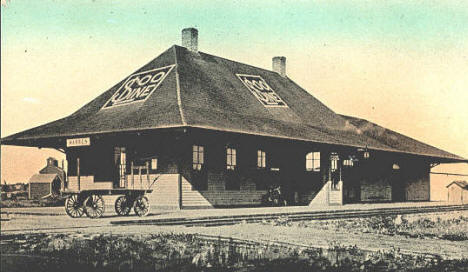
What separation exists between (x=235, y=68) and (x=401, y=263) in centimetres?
2271

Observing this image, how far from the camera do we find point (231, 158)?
24078 mm

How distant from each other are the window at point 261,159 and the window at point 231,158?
5.13 ft

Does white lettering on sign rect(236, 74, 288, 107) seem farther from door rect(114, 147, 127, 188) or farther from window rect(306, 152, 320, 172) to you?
door rect(114, 147, 127, 188)

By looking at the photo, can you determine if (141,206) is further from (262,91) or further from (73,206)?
(262,91)

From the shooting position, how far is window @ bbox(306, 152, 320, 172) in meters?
28.1

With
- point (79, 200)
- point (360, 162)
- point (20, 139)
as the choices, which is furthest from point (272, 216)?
point (360, 162)

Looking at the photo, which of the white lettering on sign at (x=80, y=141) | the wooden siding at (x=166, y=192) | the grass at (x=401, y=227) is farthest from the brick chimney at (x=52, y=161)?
the grass at (x=401, y=227)

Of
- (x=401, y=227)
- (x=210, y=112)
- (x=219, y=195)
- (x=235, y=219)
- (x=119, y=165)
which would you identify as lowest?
(x=401, y=227)

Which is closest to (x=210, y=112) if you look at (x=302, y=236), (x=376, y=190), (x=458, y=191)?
(x=302, y=236)

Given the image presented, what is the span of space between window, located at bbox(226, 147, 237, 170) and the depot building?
0.06 meters

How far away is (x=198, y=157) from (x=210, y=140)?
35.7 inches

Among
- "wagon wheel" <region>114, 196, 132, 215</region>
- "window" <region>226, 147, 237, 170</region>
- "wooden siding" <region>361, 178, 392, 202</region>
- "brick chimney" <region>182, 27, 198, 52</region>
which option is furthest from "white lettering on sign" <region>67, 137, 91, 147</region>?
"wooden siding" <region>361, 178, 392, 202</region>

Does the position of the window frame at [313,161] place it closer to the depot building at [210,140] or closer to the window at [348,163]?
the depot building at [210,140]

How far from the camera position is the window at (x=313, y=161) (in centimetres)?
2806
